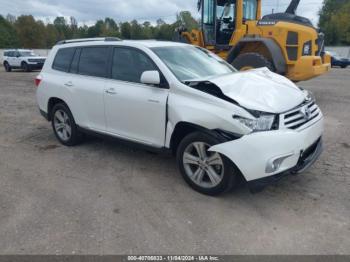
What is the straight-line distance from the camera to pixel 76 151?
556 centimetres

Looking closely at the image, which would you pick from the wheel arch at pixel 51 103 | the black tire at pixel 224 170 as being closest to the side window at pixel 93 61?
the wheel arch at pixel 51 103

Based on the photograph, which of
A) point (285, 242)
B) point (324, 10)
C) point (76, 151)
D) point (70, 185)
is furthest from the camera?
point (324, 10)

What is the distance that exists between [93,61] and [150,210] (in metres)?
2.69

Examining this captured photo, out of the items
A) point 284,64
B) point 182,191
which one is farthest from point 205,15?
point 182,191

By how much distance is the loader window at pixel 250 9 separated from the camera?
10.2 metres

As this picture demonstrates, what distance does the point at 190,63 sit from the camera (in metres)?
4.61

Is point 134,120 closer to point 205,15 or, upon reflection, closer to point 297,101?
point 297,101

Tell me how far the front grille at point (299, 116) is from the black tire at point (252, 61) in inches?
191

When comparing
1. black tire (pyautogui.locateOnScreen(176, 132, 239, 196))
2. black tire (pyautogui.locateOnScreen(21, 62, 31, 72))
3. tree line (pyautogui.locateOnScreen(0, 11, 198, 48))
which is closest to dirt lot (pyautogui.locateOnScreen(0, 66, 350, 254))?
black tire (pyautogui.locateOnScreen(176, 132, 239, 196))

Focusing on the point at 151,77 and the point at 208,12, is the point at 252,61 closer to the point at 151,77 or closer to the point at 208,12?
the point at 208,12

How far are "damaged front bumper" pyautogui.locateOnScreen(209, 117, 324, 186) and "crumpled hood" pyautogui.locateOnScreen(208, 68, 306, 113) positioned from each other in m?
0.32

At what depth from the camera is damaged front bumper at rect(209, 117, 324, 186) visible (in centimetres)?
335

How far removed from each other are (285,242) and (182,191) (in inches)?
54.3

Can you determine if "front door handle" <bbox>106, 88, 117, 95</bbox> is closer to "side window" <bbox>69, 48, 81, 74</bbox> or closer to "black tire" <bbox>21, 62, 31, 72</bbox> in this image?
"side window" <bbox>69, 48, 81, 74</bbox>
